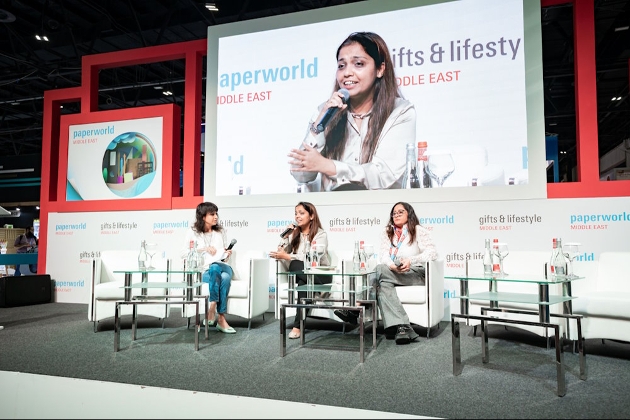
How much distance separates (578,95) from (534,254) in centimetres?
174

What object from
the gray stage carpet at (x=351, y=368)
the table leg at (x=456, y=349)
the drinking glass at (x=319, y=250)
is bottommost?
the gray stage carpet at (x=351, y=368)

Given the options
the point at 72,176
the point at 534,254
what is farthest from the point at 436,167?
the point at 72,176

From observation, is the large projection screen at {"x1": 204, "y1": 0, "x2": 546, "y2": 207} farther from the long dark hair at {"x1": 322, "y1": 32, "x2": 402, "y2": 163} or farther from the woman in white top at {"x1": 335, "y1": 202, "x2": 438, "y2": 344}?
the woman in white top at {"x1": 335, "y1": 202, "x2": 438, "y2": 344}

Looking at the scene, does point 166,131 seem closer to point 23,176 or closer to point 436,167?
point 436,167

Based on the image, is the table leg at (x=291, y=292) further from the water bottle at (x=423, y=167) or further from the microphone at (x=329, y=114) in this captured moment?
the microphone at (x=329, y=114)

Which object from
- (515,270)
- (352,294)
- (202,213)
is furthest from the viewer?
(202,213)


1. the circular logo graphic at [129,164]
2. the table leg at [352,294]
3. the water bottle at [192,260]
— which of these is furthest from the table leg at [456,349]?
the circular logo graphic at [129,164]

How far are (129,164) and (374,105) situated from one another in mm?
3285

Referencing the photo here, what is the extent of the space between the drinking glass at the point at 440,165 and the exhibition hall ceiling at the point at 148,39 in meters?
3.10

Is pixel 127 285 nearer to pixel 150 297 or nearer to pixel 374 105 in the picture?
pixel 150 297

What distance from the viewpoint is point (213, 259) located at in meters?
4.18

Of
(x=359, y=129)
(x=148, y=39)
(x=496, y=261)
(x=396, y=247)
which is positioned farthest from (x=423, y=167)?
(x=148, y=39)

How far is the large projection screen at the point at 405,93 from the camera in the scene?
4.51m

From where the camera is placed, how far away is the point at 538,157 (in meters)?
4.41
